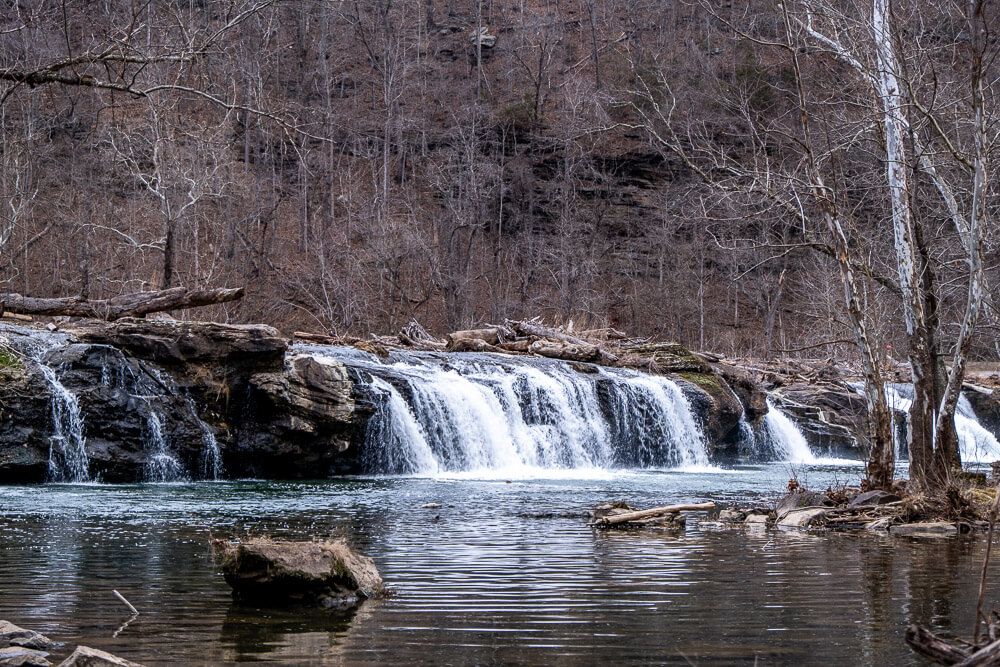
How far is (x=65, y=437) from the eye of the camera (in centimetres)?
1772

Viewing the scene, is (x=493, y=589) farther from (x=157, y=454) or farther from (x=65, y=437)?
(x=157, y=454)

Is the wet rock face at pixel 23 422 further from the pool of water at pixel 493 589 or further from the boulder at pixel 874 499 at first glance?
the boulder at pixel 874 499

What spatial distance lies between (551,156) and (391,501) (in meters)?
36.7

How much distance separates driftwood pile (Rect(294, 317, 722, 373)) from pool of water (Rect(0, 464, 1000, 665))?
496 inches

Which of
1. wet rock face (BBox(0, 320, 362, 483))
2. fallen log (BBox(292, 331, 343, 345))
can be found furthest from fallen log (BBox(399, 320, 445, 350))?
wet rock face (BBox(0, 320, 362, 483))

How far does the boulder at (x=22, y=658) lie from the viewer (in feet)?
15.3

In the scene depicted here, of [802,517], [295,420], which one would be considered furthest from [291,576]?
[295,420]

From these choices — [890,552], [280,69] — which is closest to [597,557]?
[890,552]

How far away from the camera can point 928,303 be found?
517 inches

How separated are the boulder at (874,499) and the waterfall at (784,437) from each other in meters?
16.5

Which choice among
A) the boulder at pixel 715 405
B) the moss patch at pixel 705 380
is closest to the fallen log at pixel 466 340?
the boulder at pixel 715 405

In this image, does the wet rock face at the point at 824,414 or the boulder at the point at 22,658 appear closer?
the boulder at the point at 22,658

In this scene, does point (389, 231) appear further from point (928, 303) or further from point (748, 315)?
point (928, 303)

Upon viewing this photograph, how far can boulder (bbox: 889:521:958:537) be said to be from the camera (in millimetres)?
11094
